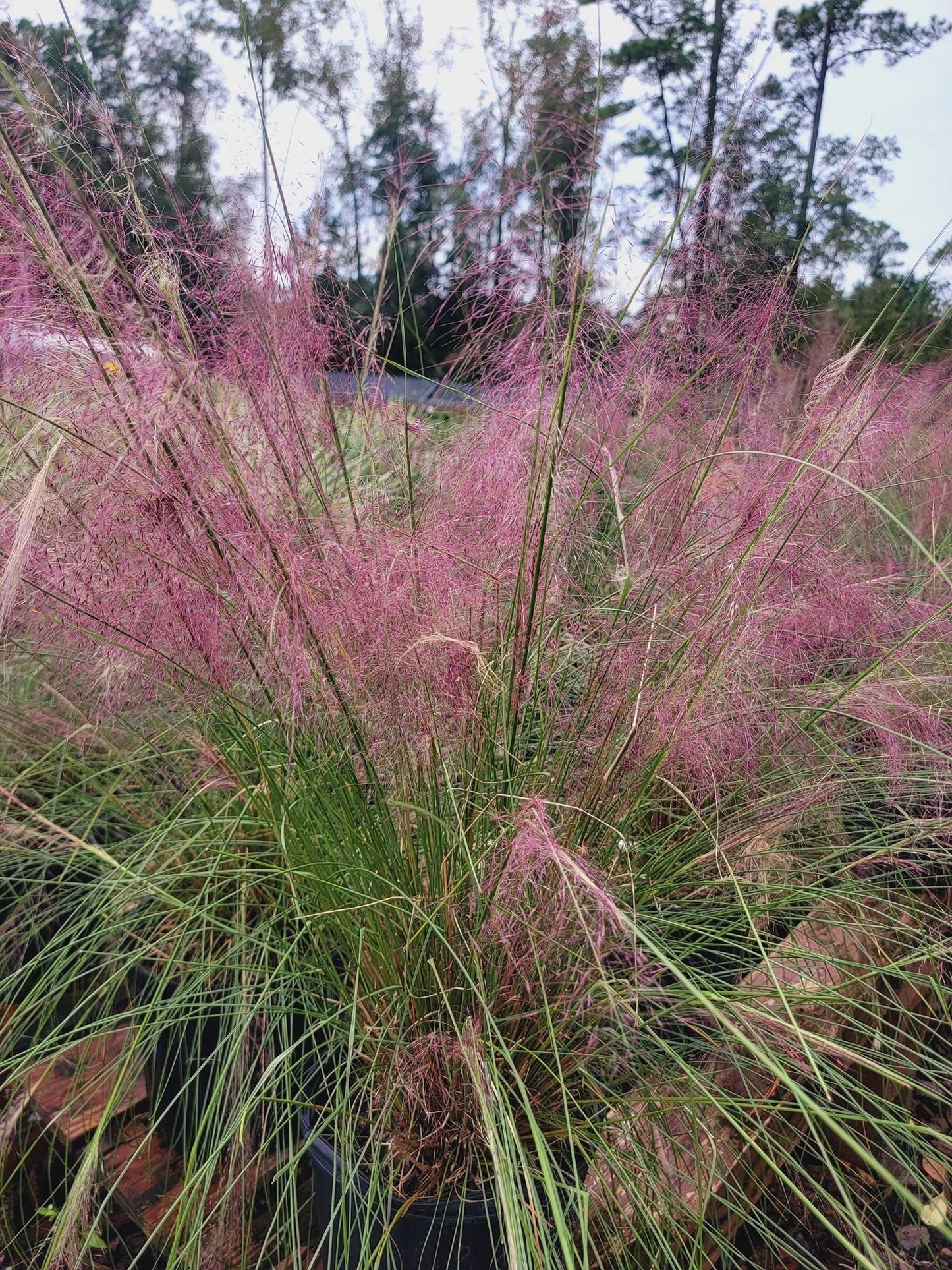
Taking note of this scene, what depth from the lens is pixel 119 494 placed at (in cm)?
103

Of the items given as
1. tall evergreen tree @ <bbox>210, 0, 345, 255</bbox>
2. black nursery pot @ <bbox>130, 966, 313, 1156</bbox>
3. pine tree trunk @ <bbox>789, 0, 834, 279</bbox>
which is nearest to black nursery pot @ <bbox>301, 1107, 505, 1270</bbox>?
black nursery pot @ <bbox>130, 966, 313, 1156</bbox>

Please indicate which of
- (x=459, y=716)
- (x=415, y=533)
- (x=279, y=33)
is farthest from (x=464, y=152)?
(x=459, y=716)

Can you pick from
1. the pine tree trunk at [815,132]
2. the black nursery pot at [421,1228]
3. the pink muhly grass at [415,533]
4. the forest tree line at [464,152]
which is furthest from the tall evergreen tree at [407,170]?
the black nursery pot at [421,1228]

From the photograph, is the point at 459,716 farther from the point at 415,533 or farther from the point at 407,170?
the point at 407,170

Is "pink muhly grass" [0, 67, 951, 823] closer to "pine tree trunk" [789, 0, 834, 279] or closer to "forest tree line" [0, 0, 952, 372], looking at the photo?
"forest tree line" [0, 0, 952, 372]

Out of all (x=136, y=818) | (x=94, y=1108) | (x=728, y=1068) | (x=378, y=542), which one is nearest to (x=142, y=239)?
(x=378, y=542)

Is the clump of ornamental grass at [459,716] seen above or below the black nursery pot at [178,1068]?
above

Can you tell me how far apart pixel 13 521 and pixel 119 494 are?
19 centimetres

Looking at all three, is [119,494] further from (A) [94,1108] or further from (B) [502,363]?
(A) [94,1108]

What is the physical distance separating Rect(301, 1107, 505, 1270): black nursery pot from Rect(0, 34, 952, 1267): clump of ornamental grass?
3 centimetres

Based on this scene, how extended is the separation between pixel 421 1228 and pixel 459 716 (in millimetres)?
562

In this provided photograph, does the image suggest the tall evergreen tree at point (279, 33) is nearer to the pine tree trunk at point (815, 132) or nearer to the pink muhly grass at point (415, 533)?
the pink muhly grass at point (415, 533)

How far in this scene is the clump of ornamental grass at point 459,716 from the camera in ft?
3.27

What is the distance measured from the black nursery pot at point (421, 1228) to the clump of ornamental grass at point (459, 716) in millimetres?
25
